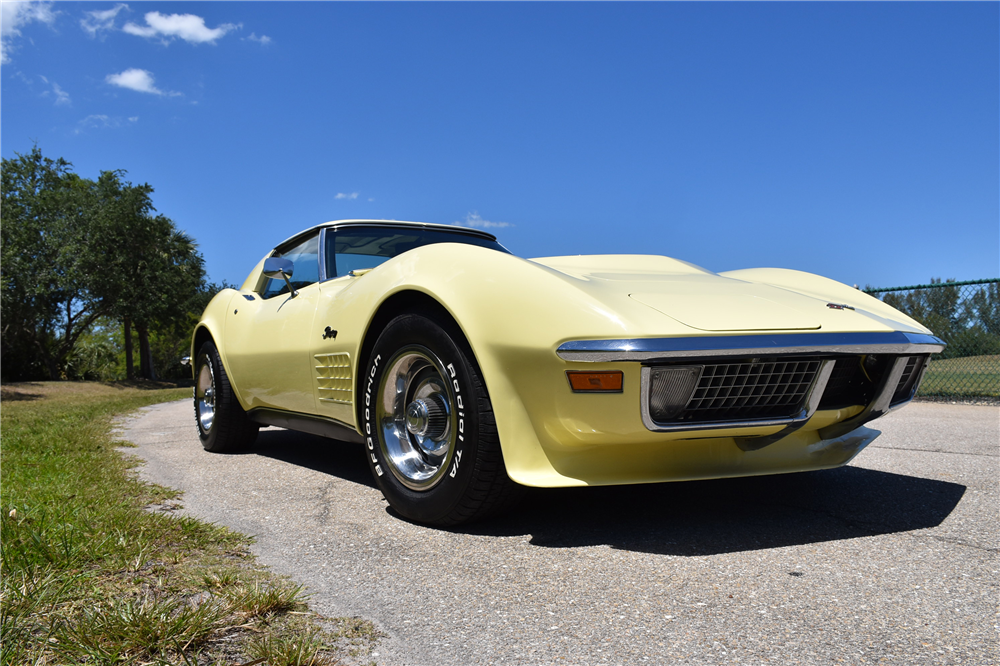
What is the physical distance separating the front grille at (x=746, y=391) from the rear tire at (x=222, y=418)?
10.1 ft

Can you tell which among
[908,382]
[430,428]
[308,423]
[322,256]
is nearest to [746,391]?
[908,382]

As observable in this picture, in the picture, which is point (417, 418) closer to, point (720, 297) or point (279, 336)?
point (720, 297)

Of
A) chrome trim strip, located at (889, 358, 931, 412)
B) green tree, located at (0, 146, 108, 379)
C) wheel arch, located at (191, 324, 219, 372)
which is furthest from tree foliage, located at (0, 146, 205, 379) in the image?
chrome trim strip, located at (889, 358, 931, 412)

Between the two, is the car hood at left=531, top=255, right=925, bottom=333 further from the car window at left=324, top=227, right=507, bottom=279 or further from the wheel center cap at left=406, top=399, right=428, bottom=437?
the car window at left=324, top=227, right=507, bottom=279

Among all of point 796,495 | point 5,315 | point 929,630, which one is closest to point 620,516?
point 796,495

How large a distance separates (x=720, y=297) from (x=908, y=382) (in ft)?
3.10

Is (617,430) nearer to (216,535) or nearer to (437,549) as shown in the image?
(437,549)

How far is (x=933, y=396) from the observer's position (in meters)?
7.46

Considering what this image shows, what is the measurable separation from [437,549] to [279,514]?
84cm

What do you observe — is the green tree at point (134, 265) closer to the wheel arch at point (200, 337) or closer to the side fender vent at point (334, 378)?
the wheel arch at point (200, 337)

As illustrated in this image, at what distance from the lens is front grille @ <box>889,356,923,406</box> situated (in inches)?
102

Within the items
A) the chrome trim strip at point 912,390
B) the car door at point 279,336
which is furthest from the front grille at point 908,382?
the car door at point 279,336

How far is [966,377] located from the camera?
7.19m

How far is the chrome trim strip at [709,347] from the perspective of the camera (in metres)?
1.99
